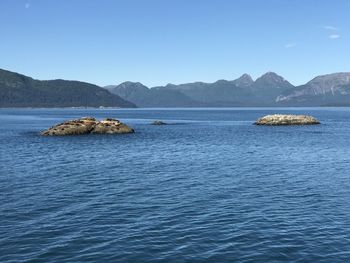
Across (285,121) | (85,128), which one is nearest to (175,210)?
(85,128)

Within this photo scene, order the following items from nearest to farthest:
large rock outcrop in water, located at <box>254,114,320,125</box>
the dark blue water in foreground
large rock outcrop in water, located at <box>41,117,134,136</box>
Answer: the dark blue water in foreground → large rock outcrop in water, located at <box>41,117,134,136</box> → large rock outcrop in water, located at <box>254,114,320,125</box>

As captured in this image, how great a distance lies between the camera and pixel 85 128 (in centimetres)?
11969

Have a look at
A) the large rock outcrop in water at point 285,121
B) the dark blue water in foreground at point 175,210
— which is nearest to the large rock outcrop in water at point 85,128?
the dark blue water in foreground at point 175,210

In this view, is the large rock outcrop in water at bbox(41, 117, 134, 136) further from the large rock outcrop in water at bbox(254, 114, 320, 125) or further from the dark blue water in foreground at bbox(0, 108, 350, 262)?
the large rock outcrop in water at bbox(254, 114, 320, 125)

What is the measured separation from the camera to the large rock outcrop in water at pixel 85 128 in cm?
11600

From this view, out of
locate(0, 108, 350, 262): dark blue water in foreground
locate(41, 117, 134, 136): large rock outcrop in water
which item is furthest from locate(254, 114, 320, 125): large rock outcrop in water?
locate(0, 108, 350, 262): dark blue water in foreground

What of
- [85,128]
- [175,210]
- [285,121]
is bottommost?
[175,210]

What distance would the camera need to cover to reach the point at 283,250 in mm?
25906

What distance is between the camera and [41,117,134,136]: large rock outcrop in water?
381ft

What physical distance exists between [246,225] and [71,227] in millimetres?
12589

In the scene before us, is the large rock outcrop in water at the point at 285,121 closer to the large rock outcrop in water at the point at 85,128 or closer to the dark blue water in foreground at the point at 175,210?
the large rock outcrop in water at the point at 85,128

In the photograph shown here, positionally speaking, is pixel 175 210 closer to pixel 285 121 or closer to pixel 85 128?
pixel 85 128

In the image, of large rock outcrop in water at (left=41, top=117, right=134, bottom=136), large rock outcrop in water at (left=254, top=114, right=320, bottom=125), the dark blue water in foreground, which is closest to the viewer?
the dark blue water in foreground

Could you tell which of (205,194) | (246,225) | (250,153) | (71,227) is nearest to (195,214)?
(246,225)
